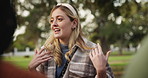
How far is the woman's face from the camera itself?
2.47 metres

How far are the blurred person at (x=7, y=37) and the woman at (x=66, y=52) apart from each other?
1480 millimetres

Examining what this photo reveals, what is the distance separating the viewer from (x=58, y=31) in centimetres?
246

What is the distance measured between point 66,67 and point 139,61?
1.74 metres

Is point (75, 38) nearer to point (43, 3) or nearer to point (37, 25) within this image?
point (43, 3)

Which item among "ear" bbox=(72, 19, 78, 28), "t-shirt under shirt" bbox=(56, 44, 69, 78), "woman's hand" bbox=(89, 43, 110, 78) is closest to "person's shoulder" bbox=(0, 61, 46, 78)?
"woman's hand" bbox=(89, 43, 110, 78)

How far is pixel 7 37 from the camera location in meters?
0.69

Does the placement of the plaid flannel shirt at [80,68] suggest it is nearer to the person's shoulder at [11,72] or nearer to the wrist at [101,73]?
the wrist at [101,73]

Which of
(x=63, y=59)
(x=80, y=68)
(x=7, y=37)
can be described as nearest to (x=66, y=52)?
(x=63, y=59)

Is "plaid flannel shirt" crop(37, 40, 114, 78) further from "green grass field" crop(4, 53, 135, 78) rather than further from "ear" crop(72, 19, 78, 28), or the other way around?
"green grass field" crop(4, 53, 135, 78)

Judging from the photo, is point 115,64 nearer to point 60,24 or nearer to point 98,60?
point 60,24

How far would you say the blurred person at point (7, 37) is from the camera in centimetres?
59

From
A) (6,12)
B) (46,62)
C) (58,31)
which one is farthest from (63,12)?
(6,12)

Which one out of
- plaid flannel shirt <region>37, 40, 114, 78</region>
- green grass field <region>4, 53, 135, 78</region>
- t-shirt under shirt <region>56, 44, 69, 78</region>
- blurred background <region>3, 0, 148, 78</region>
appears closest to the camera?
green grass field <region>4, 53, 135, 78</region>

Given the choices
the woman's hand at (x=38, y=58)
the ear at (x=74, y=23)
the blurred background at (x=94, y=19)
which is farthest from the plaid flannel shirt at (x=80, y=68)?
the blurred background at (x=94, y=19)
